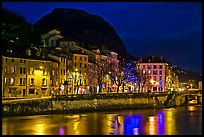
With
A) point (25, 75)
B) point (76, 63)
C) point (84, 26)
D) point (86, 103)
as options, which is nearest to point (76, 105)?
point (86, 103)

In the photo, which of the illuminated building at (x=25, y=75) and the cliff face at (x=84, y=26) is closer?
the illuminated building at (x=25, y=75)

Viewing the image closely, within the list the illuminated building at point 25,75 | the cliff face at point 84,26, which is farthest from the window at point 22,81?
the cliff face at point 84,26

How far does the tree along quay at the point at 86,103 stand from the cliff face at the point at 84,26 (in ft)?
291

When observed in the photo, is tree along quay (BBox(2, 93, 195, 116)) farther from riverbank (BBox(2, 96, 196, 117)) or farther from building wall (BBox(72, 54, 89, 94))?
building wall (BBox(72, 54, 89, 94))

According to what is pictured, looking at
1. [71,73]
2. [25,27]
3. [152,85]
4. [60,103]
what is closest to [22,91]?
[60,103]

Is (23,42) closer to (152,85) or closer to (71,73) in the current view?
(71,73)

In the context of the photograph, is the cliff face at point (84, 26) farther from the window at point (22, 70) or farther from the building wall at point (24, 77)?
the window at point (22, 70)

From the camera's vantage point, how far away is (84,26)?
17912 centimetres

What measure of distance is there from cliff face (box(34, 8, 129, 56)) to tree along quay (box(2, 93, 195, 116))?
291ft

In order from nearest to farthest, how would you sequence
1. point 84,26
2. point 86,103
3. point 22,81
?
point 86,103
point 22,81
point 84,26

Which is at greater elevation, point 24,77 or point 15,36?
point 15,36

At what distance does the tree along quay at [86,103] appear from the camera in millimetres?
46531

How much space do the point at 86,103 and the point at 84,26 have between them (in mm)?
123669

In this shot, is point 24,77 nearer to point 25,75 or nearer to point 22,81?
point 25,75
